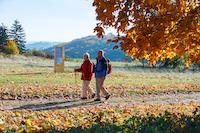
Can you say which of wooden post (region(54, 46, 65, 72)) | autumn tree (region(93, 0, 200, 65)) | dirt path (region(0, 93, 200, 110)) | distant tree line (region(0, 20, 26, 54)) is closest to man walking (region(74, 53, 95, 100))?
dirt path (region(0, 93, 200, 110))

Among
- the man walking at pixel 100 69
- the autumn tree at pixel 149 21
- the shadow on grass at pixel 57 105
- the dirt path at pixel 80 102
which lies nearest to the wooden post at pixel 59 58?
the dirt path at pixel 80 102

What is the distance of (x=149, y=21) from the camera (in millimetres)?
10992

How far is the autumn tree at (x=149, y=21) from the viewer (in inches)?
425

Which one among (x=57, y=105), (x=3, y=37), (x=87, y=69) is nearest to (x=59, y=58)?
(x=87, y=69)

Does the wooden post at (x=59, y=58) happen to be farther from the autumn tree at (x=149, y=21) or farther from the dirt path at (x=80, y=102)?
the autumn tree at (x=149, y=21)

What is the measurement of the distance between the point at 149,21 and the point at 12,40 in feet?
307

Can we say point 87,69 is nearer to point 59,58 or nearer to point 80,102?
point 80,102

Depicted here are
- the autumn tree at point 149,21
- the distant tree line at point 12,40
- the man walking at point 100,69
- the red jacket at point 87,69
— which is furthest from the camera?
the distant tree line at point 12,40

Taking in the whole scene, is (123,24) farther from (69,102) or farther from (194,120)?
(69,102)

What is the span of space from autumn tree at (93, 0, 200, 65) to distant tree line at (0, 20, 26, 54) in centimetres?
7550

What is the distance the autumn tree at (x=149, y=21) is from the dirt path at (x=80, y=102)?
7.16 m

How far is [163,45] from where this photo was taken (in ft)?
38.0

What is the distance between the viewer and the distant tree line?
88.7m

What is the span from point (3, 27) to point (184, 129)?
10160cm
